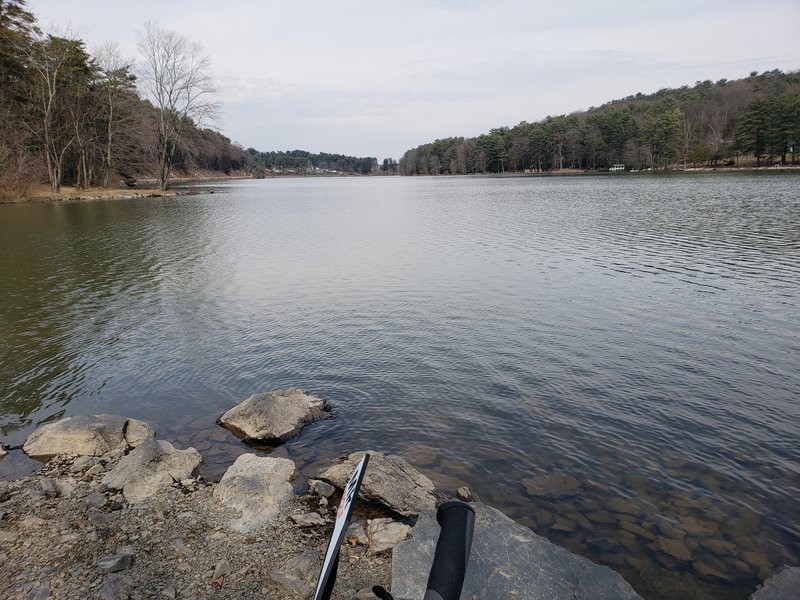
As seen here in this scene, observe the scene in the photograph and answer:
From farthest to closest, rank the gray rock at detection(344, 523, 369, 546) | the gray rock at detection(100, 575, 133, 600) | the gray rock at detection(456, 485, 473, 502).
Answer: the gray rock at detection(456, 485, 473, 502)
the gray rock at detection(344, 523, 369, 546)
the gray rock at detection(100, 575, 133, 600)

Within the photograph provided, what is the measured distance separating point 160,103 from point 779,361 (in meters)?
84.5

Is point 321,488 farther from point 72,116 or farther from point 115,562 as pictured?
point 72,116

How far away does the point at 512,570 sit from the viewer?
548 cm

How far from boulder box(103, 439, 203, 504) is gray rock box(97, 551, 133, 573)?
1.32 metres

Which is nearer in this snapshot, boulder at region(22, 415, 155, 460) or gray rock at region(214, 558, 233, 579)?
gray rock at region(214, 558, 233, 579)

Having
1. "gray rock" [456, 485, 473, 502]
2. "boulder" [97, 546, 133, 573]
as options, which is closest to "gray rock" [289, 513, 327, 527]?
"boulder" [97, 546, 133, 573]

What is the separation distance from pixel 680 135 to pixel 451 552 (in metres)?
142

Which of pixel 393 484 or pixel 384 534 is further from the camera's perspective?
pixel 393 484

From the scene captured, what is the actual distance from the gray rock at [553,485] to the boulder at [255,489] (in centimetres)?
354

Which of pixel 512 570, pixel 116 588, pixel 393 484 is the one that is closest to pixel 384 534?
pixel 393 484

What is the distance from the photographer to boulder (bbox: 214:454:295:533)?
646 cm

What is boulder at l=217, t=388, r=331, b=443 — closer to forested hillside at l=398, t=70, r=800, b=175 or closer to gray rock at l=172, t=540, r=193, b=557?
gray rock at l=172, t=540, r=193, b=557

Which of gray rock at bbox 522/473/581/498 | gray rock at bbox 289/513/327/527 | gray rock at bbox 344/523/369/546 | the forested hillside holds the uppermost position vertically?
the forested hillside

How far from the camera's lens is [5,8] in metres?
55.0
